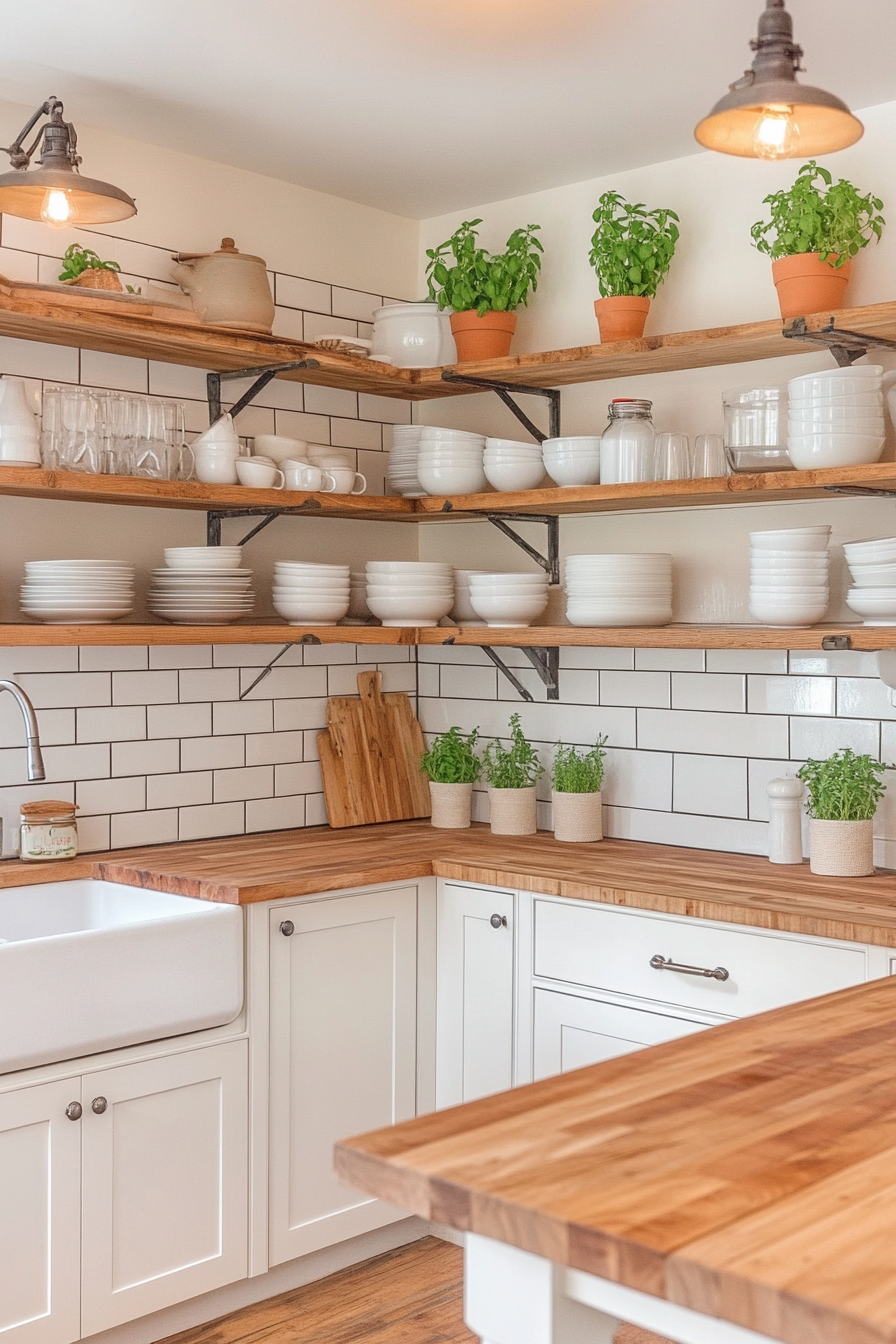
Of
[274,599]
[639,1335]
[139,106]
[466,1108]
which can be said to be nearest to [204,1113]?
[639,1335]

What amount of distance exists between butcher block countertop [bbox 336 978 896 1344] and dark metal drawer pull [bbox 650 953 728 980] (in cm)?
116

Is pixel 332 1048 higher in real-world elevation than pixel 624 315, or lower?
lower

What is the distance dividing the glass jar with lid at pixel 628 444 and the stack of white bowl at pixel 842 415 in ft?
1.51

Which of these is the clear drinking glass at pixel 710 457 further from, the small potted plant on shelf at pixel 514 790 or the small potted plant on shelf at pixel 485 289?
the small potted plant on shelf at pixel 514 790

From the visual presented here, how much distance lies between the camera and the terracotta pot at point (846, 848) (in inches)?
119

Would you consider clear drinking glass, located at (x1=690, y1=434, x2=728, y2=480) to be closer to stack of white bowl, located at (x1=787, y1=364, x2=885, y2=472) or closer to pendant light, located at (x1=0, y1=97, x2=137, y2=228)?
stack of white bowl, located at (x1=787, y1=364, x2=885, y2=472)

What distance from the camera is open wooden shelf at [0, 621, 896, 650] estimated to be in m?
2.92

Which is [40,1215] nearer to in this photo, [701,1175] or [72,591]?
[72,591]

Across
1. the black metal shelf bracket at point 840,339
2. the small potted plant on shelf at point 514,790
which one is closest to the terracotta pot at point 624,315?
the black metal shelf bracket at point 840,339

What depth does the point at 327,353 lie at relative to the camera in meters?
3.49

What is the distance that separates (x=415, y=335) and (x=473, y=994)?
174cm

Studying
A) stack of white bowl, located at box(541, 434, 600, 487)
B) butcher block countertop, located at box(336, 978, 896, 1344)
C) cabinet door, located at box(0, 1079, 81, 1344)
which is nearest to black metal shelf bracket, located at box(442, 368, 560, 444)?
stack of white bowl, located at box(541, 434, 600, 487)

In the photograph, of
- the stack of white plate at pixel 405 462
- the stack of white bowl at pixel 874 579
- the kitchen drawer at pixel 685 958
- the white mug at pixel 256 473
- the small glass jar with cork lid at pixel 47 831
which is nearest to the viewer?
the kitchen drawer at pixel 685 958

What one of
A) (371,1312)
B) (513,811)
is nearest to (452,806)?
(513,811)
